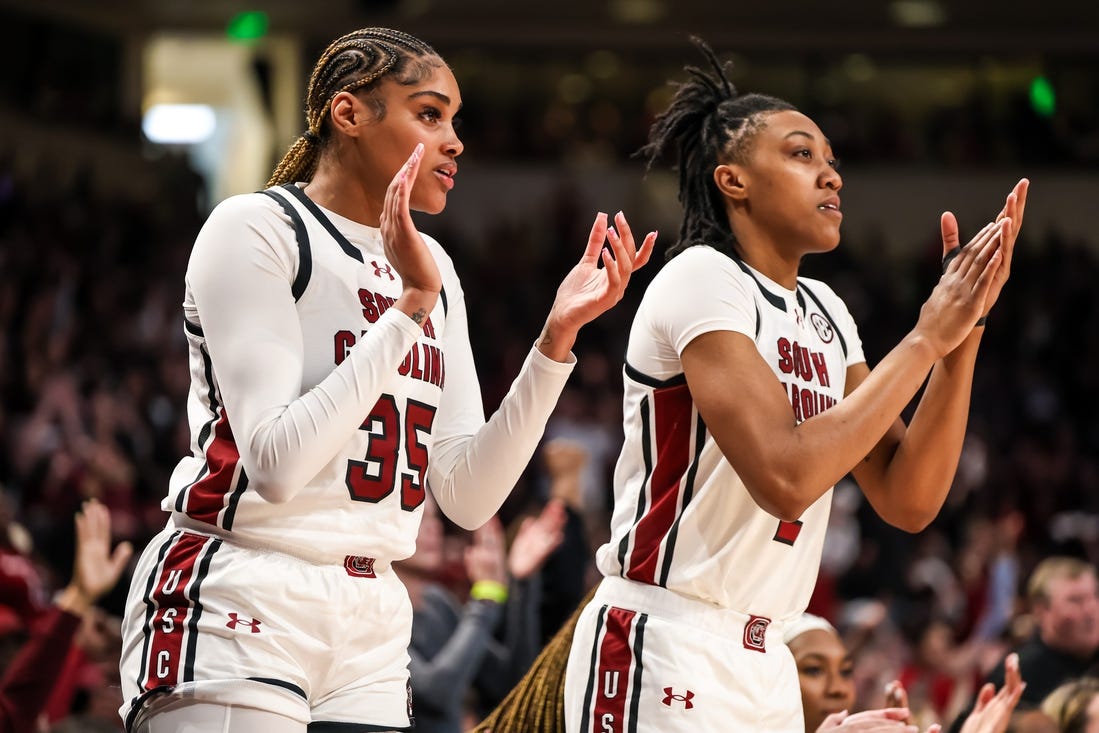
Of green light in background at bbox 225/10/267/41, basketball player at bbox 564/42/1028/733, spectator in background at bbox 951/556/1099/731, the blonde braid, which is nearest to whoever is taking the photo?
basketball player at bbox 564/42/1028/733

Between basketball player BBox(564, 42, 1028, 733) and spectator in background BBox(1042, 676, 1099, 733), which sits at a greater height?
basketball player BBox(564, 42, 1028, 733)

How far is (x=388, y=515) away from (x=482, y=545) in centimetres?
240

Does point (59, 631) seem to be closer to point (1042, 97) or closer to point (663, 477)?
point (663, 477)

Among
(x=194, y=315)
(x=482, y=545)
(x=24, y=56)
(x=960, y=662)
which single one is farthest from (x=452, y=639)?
(x=24, y=56)

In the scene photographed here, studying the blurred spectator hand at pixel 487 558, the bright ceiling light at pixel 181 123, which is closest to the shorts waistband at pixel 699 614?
the blurred spectator hand at pixel 487 558

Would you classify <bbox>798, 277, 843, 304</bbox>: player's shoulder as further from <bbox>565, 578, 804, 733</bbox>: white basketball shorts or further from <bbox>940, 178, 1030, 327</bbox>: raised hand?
<bbox>565, 578, 804, 733</bbox>: white basketball shorts

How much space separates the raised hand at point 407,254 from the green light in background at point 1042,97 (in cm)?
1652

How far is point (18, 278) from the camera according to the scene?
12078 millimetres

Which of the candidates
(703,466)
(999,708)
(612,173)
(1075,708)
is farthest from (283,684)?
(612,173)

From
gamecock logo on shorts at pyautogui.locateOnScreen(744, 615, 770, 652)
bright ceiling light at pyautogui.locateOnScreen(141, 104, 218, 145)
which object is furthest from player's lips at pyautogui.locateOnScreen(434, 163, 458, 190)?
bright ceiling light at pyautogui.locateOnScreen(141, 104, 218, 145)

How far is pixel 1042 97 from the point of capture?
18.2m

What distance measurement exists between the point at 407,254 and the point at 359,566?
58 centimetres

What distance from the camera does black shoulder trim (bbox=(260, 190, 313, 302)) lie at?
2854mm

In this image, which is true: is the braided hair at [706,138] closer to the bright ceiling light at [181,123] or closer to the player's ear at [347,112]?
the player's ear at [347,112]
